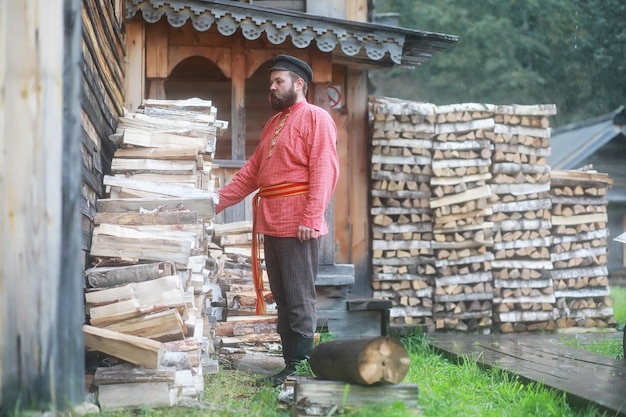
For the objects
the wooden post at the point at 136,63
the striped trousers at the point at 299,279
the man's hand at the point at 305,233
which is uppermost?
the wooden post at the point at 136,63

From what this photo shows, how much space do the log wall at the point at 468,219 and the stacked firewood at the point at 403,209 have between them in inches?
0.5

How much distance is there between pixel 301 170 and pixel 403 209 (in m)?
4.62

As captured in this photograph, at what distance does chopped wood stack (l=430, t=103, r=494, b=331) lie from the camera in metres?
10.3

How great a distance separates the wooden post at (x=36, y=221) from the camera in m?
3.98

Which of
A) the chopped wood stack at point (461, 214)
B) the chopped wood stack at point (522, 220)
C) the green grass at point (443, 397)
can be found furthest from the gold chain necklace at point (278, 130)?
the chopped wood stack at point (522, 220)

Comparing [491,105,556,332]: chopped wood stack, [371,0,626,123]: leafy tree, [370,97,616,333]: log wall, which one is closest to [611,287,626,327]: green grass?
[370,97,616,333]: log wall

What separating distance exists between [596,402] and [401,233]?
213 inches

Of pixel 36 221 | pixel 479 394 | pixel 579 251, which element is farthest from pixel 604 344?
pixel 36 221

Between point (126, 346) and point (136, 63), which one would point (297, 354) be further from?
point (136, 63)

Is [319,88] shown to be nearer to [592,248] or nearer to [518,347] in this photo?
[518,347]

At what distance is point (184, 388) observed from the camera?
489 cm

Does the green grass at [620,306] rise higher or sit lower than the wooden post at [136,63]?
lower

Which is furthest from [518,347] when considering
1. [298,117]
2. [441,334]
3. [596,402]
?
[298,117]

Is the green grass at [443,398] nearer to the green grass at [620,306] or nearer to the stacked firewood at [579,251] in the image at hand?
the stacked firewood at [579,251]
